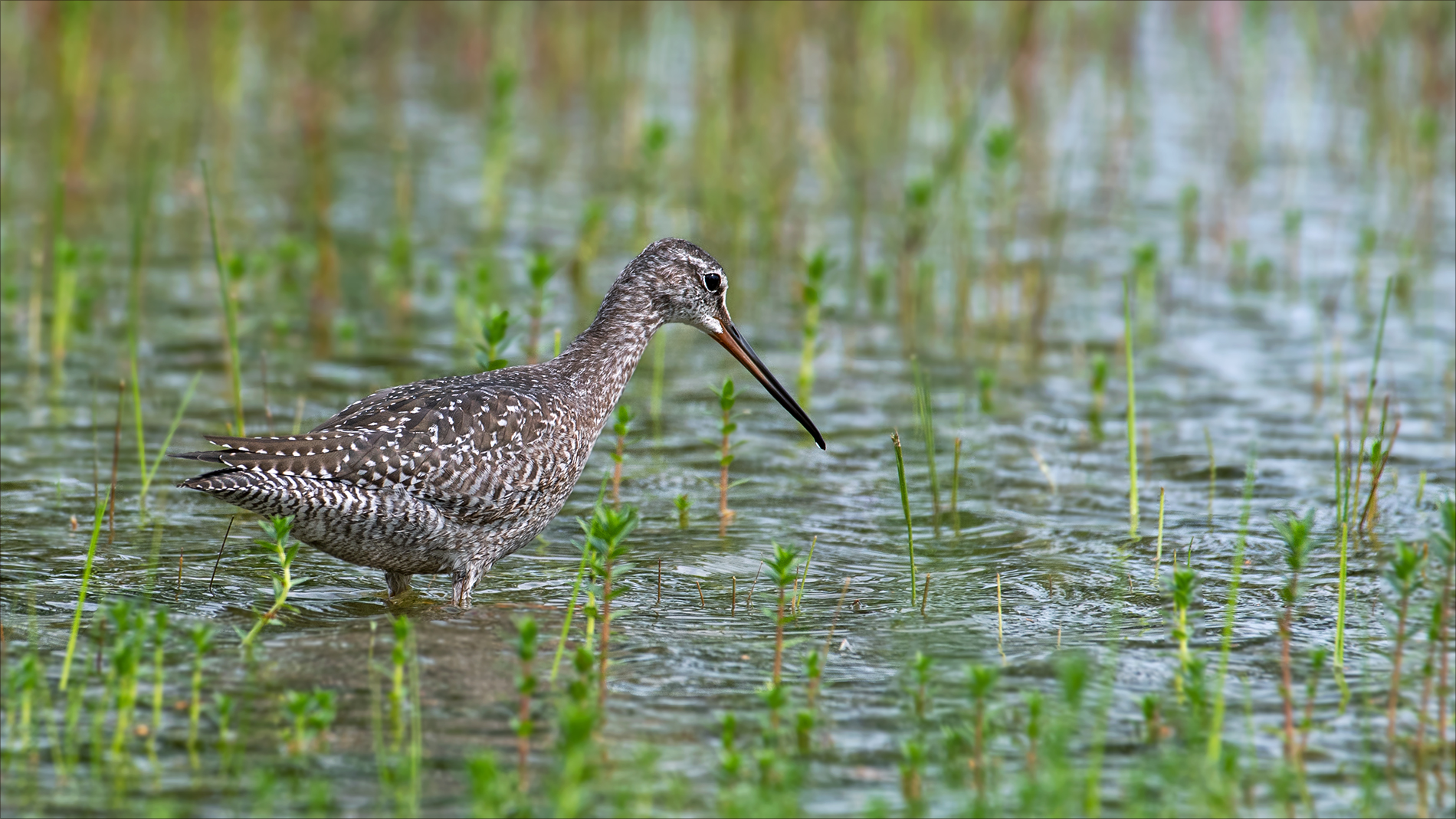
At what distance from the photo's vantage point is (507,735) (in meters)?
5.79

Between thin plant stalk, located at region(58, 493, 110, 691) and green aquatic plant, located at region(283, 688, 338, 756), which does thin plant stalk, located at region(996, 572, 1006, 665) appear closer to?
green aquatic plant, located at region(283, 688, 338, 756)

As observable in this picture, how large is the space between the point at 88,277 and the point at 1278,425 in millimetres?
7874

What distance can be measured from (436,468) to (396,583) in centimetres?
78

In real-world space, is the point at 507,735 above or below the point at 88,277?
below

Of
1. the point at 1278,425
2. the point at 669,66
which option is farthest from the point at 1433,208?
the point at 669,66

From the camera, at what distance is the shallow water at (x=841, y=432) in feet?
21.1

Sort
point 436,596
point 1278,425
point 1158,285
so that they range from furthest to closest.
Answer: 1. point 1158,285
2. point 1278,425
3. point 436,596

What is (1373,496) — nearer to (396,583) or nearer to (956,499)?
(956,499)

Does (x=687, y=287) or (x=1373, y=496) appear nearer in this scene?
(x=1373, y=496)

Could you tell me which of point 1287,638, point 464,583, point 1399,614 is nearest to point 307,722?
point 464,583

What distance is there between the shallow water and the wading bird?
32cm

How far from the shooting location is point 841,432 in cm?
1041

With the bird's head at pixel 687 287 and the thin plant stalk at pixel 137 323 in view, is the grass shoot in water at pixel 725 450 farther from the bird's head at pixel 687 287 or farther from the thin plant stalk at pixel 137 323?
the thin plant stalk at pixel 137 323

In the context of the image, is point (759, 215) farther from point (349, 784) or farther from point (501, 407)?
point (349, 784)
